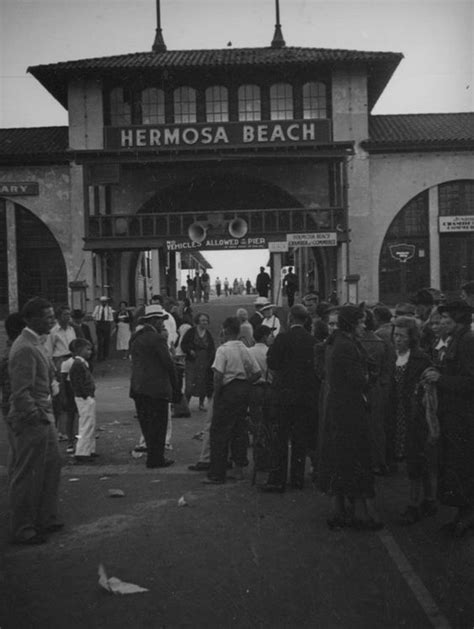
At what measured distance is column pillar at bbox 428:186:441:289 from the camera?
25.5 m

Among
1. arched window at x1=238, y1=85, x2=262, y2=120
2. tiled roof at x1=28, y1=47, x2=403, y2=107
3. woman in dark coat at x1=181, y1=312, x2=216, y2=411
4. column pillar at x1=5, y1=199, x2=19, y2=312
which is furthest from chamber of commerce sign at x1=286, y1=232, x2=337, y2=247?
column pillar at x1=5, y1=199, x2=19, y2=312

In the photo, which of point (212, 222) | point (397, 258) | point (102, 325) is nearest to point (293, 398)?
point (102, 325)

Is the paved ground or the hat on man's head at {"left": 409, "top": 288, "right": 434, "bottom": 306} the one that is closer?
the paved ground

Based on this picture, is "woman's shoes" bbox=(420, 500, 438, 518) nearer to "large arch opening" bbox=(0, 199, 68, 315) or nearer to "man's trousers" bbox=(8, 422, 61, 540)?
"man's trousers" bbox=(8, 422, 61, 540)

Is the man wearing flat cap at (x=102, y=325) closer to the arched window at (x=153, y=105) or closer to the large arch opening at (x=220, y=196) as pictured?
the large arch opening at (x=220, y=196)

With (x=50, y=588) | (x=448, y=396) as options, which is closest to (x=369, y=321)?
(x=448, y=396)

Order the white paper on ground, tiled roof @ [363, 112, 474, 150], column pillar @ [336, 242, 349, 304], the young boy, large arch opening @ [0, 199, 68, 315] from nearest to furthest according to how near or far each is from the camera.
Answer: the white paper on ground → the young boy → column pillar @ [336, 242, 349, 304] → tiled roof @ [363, 112, 474, 150] → large arch opening @ [0, 199, 68, 315]

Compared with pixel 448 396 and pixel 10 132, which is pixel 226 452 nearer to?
pixel 448 396

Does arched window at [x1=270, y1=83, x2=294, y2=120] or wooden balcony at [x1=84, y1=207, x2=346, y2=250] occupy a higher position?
arched window at [x1=270, y1=83, x2=294, y2=120]

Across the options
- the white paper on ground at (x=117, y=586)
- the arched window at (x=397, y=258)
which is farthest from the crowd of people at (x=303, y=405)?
the arched window at (x=397, y=258)

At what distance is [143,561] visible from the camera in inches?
211

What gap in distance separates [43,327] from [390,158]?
21.1m

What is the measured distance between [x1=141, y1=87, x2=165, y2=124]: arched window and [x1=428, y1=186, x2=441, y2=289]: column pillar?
Result: 967 centimetres

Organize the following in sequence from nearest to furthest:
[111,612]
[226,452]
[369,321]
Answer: [111,612] < [226,452] < [369,321]
